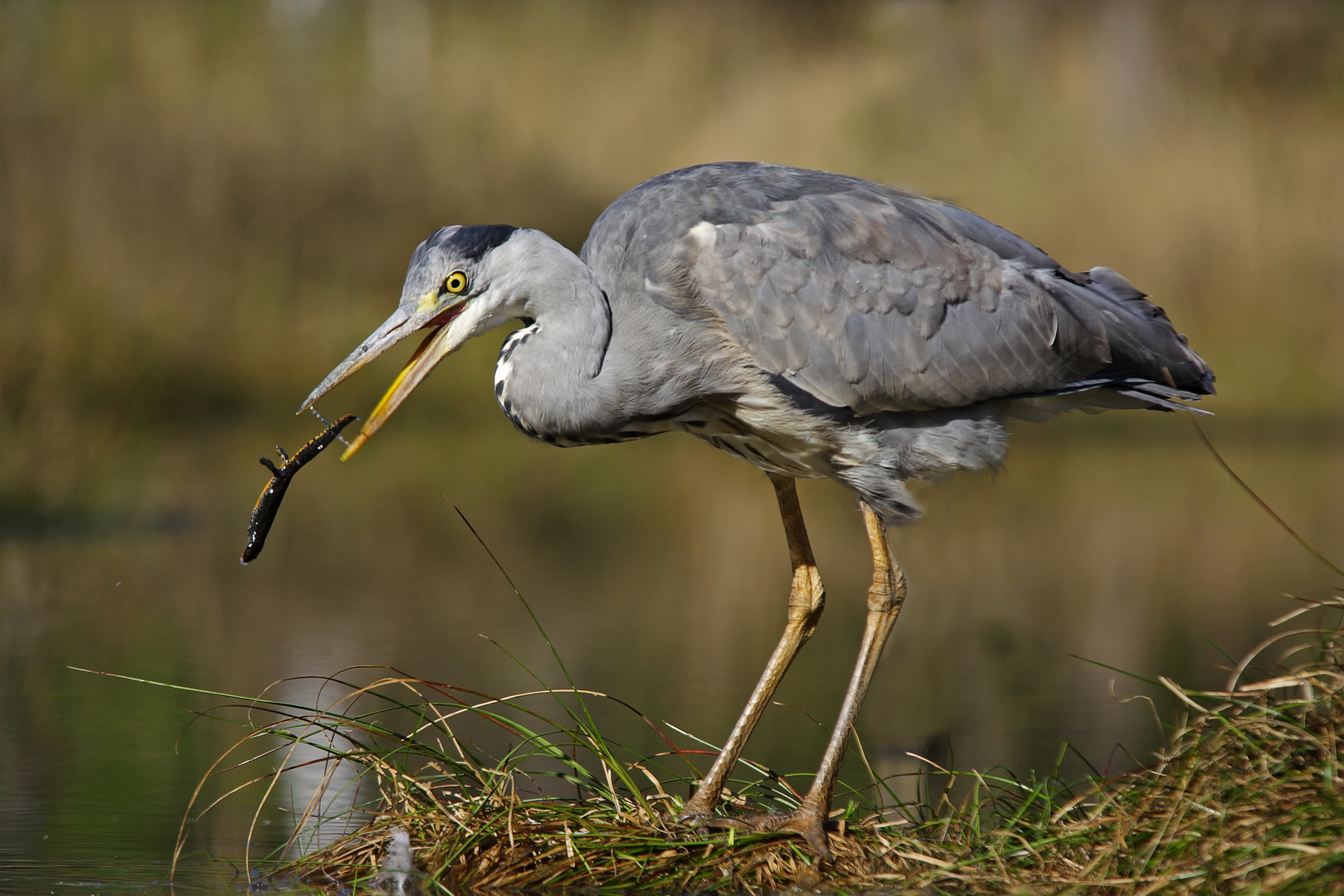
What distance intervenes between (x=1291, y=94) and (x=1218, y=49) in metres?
1.17

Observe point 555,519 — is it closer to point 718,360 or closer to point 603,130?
point 718,360

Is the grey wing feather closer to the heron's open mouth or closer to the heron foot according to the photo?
the heron's open mouth

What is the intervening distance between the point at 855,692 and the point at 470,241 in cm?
167

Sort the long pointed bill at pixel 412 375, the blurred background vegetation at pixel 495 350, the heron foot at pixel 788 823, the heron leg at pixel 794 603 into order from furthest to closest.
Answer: the blurred background vegetation at pixel 495 350 → the heron leg at pixel 794 603 → the long pointed bill at pixel 412 375 → the heron foot at pixel 788 823

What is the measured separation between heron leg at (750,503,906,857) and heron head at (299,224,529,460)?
129 cm

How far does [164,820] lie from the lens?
4.21 m

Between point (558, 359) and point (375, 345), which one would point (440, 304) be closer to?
point (375, 345)

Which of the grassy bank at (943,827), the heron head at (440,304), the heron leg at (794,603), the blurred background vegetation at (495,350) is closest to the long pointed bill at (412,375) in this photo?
the heron head at (440,304)

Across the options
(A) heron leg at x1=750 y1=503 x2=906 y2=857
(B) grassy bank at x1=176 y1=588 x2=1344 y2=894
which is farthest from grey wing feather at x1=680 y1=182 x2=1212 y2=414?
(B) grassy bank at x1=176 y1=588 x2=1344 y2=894

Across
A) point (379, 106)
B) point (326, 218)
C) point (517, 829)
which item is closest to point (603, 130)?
point (379, 106)

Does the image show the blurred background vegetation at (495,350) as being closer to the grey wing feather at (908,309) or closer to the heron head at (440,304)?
the heron head at (440,304)

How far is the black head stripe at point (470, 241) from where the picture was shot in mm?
3906

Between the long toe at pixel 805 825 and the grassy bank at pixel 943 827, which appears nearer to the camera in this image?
the grassy bank at pixel 943 827

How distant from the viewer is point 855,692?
4.25 meters
